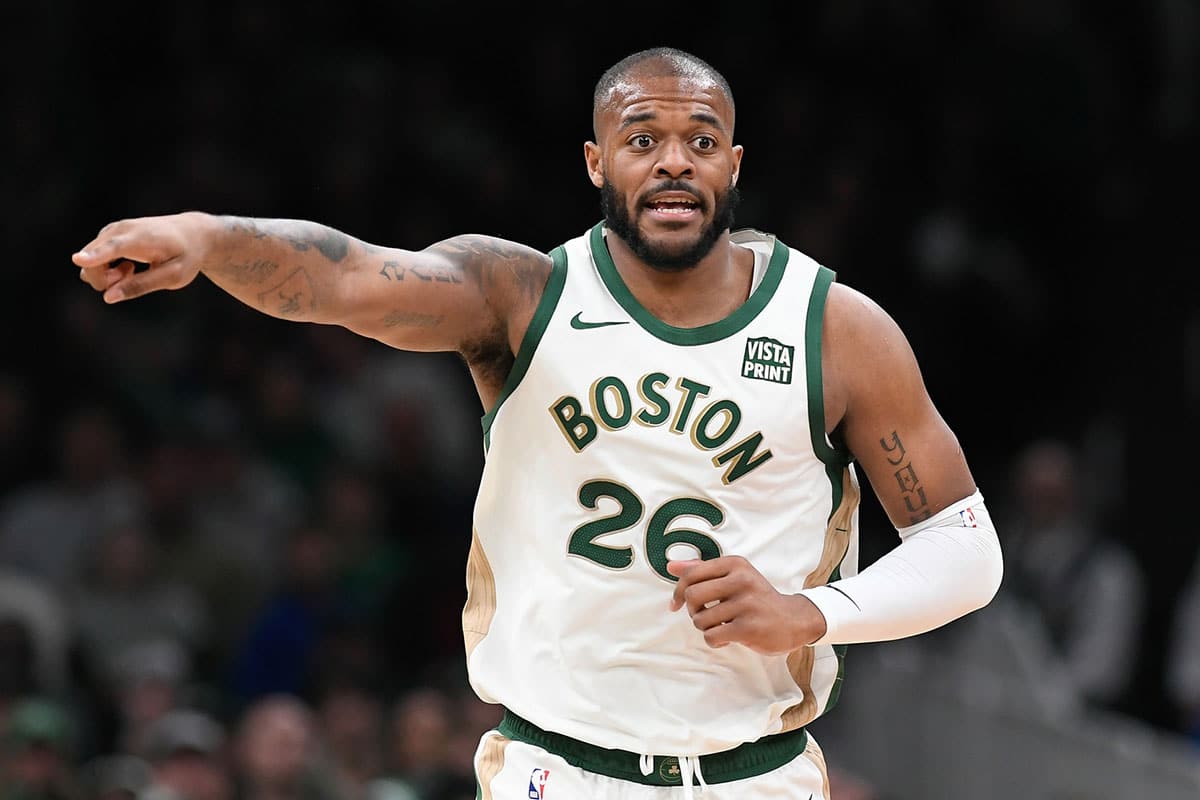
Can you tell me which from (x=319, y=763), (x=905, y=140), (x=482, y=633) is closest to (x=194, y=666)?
(x=319, y=763)

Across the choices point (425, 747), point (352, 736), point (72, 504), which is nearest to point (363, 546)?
point (72, 504)

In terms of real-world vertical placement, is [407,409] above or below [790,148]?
below

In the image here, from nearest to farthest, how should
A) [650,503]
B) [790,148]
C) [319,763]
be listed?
1. [650,503]
2. [319,763]
3. [790,148]

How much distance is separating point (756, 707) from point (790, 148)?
8.37m

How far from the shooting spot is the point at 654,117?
449cm

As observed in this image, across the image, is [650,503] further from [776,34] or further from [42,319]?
[776,34]

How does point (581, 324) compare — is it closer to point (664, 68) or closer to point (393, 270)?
point (393, 270)

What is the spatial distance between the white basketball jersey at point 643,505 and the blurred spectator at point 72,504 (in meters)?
5.48

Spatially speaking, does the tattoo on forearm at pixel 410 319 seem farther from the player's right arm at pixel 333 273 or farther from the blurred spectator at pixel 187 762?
the blurred spectator at pixel 187 762

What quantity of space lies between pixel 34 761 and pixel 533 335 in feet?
12.9

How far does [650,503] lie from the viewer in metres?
4.47

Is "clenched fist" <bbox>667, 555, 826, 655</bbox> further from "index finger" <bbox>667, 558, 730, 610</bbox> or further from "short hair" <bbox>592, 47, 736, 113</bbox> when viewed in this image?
"short hair" <bbox>592, 47, 736, 113</bbox>

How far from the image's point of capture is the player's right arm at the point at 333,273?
3771 mm

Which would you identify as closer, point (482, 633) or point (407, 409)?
point (482, 633)
